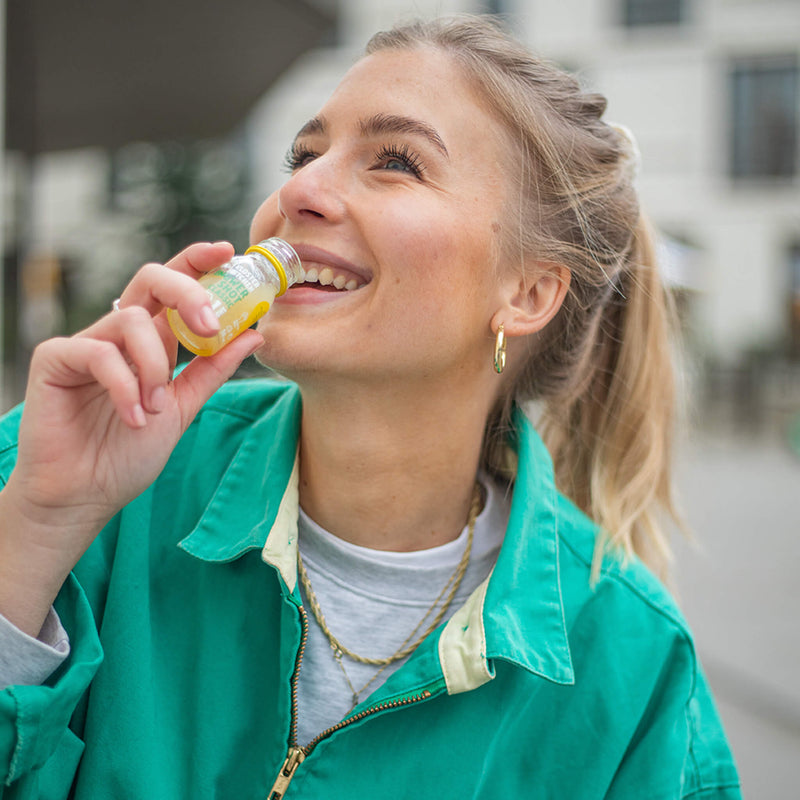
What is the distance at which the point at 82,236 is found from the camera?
997cm

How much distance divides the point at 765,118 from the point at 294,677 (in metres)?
18.5

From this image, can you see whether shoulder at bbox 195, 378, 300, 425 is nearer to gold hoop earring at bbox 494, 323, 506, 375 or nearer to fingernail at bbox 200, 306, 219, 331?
gold hoop earring at bbox 494, 323, 506, 375

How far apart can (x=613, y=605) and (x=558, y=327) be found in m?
0.71

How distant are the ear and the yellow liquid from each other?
0.61 meters

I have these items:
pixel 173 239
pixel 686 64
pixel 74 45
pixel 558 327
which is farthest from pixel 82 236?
pixel 686 64

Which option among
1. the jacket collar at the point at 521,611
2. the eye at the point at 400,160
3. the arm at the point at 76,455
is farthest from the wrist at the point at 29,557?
the eye at the point at 400,160

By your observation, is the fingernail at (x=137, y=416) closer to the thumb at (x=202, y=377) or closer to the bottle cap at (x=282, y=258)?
the thumb at (x=202, y=377)

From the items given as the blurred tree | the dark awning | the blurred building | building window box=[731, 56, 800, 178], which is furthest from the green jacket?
building window box=[731, 56, 800, 178]

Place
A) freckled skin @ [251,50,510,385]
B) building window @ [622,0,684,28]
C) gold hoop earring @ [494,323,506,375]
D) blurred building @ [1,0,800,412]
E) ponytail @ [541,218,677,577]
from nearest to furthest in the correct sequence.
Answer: freckled skin @ [251,50,510,385]
gold hoop earring @ [494,323,506,375]
ponytail @ [541,218,677,577]
blurred building @ [1,0,800,412]
building window @ [622,0,684,28]

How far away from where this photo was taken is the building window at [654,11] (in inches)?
683

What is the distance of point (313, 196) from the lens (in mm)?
1627

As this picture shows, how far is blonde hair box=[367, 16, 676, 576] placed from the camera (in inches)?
73.2

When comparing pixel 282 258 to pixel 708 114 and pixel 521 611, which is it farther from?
pixel 708 114

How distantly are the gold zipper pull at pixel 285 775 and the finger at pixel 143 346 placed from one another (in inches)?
26.9
